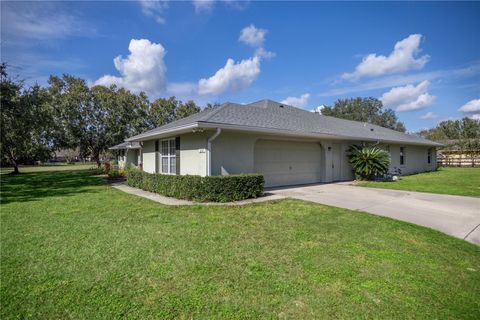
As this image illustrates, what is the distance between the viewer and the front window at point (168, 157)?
12258 millimetres

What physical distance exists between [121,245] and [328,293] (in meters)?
3.72

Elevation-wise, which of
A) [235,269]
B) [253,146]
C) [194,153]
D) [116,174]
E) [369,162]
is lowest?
[235,269]

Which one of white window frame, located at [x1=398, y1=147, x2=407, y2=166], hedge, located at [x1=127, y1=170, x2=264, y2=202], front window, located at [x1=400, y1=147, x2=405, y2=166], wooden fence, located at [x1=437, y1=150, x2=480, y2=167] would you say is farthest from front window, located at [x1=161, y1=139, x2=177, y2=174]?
wooden fence, located at [x1=437, y1=150, x2=480, y2=167]

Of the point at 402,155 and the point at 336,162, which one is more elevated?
the point at 402,155

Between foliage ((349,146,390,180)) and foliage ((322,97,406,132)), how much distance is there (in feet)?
145

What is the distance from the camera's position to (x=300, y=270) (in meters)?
3.80

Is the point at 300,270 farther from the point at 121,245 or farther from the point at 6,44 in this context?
the point at 6,44

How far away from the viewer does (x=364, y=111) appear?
59.3 metres

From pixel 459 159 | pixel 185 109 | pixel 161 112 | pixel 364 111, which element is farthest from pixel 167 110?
pixel 364 111

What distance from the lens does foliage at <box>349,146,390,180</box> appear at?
15031mm

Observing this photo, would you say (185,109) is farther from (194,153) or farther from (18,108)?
(194,153)

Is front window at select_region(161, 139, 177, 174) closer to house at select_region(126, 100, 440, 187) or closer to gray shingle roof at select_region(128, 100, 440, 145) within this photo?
house at select_region(126, 100, 440, 187)

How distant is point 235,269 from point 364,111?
63909 mm

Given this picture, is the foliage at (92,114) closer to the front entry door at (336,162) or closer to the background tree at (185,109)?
the background tree at (185,109)
